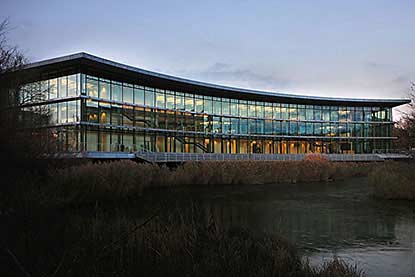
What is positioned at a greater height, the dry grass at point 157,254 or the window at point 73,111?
the window at point 73,111

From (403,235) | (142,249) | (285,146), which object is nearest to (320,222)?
(403,235)

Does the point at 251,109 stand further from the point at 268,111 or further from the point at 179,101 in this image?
the point at 179,101

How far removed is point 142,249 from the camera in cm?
815

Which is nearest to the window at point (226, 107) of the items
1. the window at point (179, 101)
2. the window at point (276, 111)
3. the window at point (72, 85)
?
the window at point (179, 101)

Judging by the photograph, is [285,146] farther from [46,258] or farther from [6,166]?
[46,258]

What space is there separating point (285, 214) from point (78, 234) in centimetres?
Result: 1235

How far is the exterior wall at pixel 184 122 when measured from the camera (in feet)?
130

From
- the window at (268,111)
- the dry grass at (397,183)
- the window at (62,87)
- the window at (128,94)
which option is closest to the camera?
the dry grass at (397,183)

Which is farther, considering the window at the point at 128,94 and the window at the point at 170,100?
the window at the point at 170,100

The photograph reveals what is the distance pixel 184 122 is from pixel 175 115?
1.68m

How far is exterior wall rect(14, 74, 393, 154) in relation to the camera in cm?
3956

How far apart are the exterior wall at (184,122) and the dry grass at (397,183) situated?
1887 cm

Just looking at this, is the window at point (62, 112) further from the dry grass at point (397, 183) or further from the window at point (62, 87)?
the dry grass at point (397, 183)

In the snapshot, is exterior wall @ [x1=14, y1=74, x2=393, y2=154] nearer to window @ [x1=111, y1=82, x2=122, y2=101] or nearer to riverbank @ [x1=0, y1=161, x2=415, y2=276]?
window @ [x1=111, y1=82, x2=122, y2=101]
